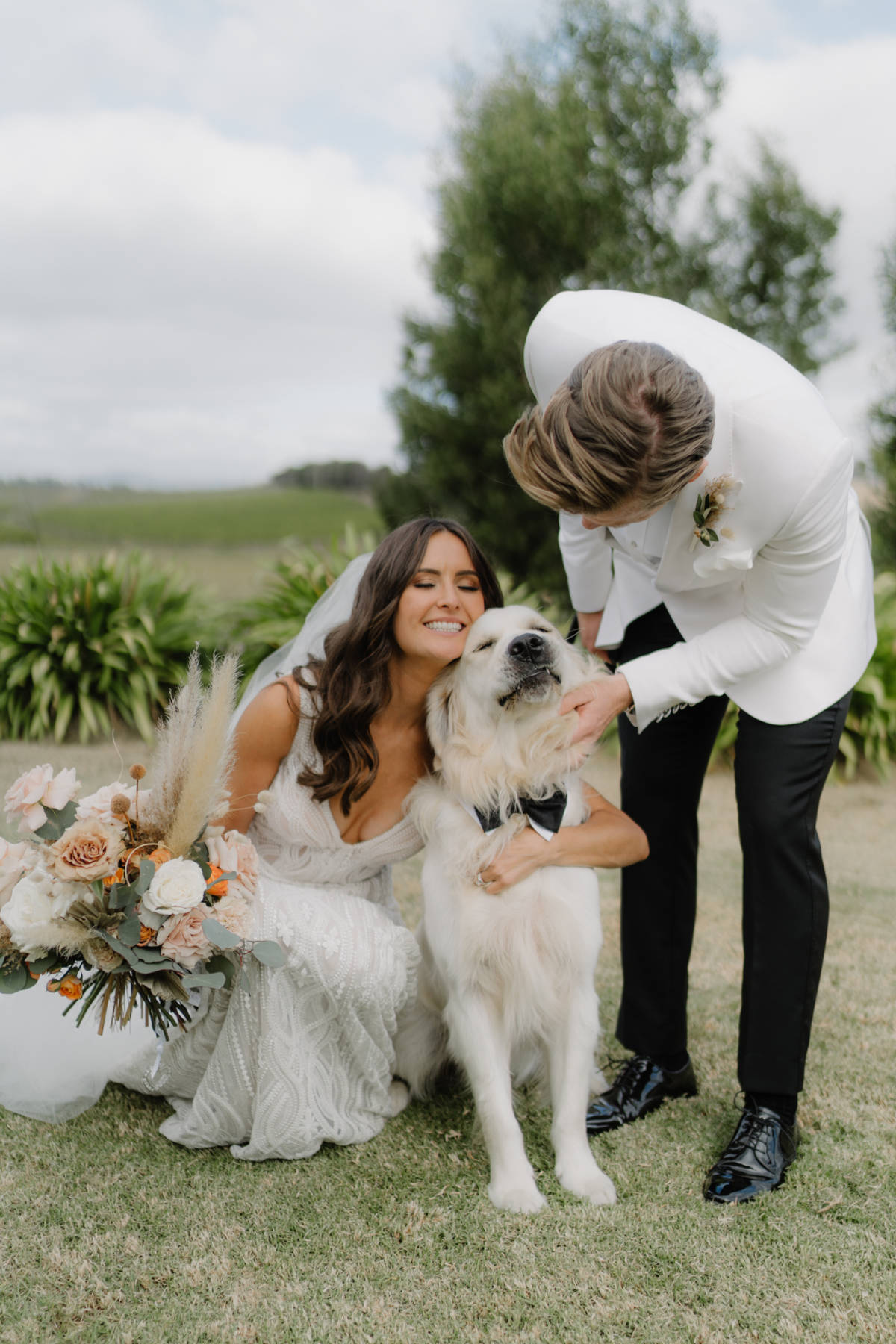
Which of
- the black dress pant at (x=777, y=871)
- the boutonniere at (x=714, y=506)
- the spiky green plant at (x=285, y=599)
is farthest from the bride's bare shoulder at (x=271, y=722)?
the spiky green plant at (x=285, y=599)

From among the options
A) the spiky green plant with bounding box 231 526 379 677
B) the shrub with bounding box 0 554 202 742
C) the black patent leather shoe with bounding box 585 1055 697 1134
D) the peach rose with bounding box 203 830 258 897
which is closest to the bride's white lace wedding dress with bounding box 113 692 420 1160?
the peach rose with bounding box 203 830 258 897

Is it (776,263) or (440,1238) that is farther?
(776,263)

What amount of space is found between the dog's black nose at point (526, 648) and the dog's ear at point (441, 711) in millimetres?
227

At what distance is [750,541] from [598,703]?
0.52 metres

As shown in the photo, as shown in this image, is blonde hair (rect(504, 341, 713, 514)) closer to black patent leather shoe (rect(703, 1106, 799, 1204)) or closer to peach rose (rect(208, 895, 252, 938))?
peach rose (rect(208, 895, 252, 938))

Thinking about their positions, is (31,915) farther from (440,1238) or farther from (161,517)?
(161,517)

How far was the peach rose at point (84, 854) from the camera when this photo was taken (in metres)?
1.95

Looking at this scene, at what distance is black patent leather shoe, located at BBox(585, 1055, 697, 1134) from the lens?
8.79ft

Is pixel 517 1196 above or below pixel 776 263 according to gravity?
below

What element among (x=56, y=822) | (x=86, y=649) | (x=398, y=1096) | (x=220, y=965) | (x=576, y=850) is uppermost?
(x=56, y=822)

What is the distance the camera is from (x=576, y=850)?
2.51m

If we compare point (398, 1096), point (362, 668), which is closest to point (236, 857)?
point (362, 668)

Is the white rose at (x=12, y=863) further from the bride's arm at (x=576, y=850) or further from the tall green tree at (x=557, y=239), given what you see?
the tall green tree at (x=557, y=239)

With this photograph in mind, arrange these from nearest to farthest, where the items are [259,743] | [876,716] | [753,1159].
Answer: [753,1159]
[259,743]
[876,716]
